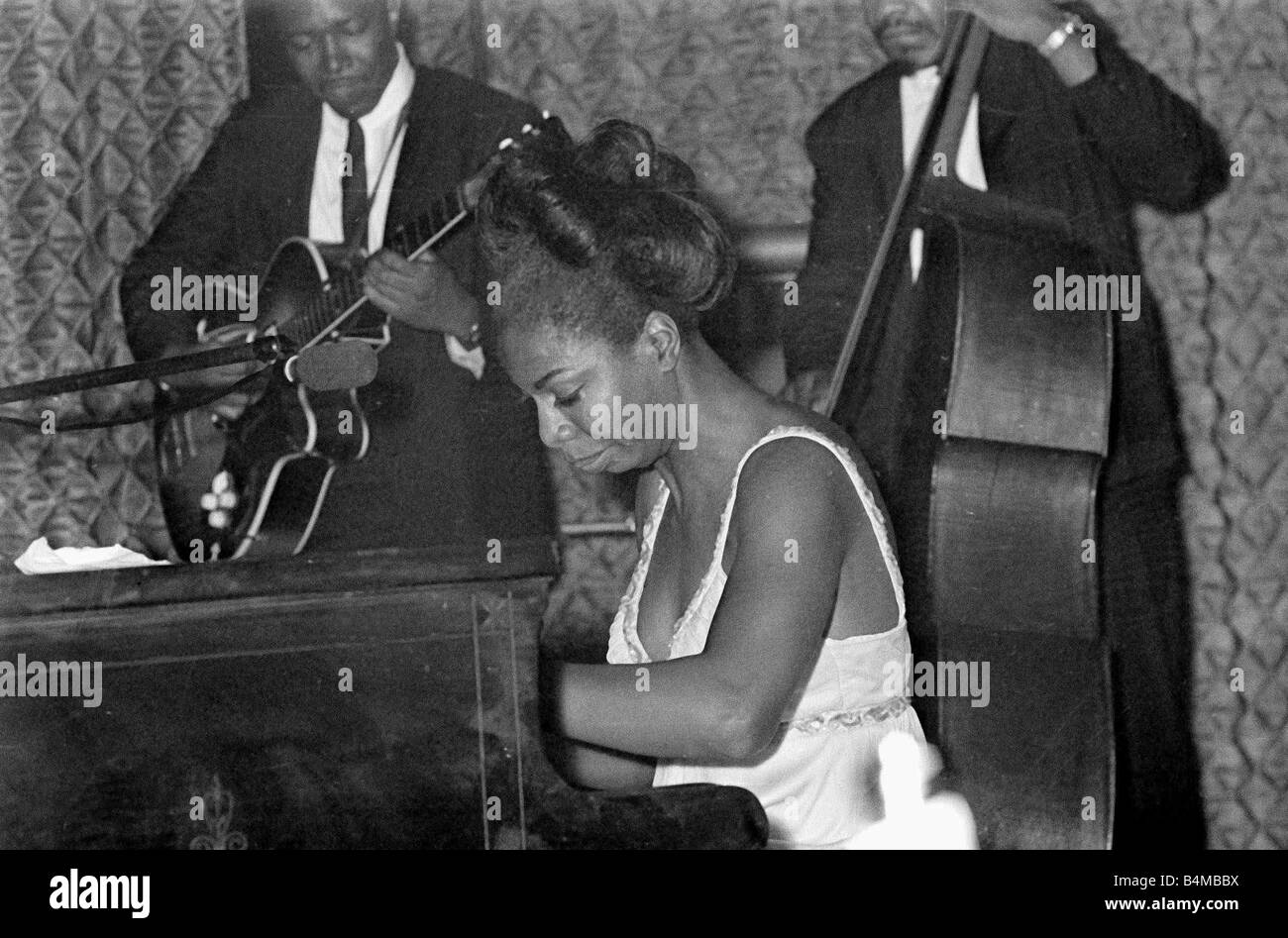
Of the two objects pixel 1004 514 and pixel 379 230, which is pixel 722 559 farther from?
pixel 379 230

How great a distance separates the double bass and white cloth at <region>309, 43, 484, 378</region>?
2.15 feet

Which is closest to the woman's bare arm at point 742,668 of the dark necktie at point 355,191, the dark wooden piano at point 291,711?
the dark wooden piano at point 291,711

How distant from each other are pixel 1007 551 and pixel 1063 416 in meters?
0.20

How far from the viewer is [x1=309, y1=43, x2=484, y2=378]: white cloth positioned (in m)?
2.30

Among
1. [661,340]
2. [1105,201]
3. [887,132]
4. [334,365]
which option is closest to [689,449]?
[661,340]

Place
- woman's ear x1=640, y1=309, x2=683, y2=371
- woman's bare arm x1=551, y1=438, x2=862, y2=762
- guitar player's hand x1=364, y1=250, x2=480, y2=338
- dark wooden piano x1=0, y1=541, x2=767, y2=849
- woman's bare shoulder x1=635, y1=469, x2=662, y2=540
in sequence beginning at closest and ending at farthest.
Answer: dark wooden piano x1=0, y1=541, x2=767, y2=849, woman's bare arm x1=551, y1=438, x2=862, y2=762, woman's ear x1=640, y1=309, x2=683, y2=371, woman's bare shoulder x1=635, y1=469, x2=662, y2=540, guitar player's hand x1=364, y1=250, x2=480, y2=338

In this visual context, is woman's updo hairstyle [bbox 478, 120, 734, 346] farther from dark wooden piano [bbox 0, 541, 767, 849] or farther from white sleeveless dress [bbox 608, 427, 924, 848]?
dark wooden piano [bbox 0, 541, 767, 849]

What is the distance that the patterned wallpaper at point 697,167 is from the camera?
2301mm

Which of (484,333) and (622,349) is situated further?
(484,333)

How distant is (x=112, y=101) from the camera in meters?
2.35

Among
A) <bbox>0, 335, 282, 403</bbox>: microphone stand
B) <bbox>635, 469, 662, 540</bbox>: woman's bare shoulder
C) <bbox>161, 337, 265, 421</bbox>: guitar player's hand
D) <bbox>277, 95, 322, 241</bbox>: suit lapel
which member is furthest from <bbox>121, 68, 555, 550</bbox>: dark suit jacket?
<bbox>0, 335, 282, 403</bbox>: microphone stand

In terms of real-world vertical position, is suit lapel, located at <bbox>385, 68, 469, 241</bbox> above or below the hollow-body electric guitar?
above
